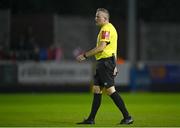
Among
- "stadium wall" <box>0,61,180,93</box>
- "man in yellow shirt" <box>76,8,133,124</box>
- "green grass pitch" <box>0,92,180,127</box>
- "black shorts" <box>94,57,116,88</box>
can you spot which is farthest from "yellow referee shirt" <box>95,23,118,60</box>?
"stadium wall" <box>0,61,180,93</box>

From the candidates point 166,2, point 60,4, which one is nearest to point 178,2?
point 166,2

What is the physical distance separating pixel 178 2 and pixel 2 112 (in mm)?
18818

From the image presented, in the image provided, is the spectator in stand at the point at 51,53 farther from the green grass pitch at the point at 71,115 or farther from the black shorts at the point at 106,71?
the black shorts at the point at 106,71

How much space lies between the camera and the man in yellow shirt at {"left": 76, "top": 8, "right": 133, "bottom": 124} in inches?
565

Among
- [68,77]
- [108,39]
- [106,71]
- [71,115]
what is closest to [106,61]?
[106,71]

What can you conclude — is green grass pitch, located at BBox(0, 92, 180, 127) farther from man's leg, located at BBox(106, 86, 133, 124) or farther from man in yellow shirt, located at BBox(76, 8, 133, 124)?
man in yellow shirt, located at BBox(76, 8, 133, 124)

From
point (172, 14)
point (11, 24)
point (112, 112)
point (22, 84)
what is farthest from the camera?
point (172, 14)

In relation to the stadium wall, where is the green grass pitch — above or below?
below

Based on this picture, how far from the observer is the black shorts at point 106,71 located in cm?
1442

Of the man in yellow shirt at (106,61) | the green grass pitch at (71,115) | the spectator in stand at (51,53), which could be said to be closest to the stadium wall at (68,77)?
the spectator in stand at (51,53)

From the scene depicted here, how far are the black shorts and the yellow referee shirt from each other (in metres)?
0.10

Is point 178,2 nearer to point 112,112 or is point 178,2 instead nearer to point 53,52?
point 53,52

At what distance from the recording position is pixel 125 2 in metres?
36.1

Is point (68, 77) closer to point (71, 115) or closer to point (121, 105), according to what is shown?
point (71, 115)
